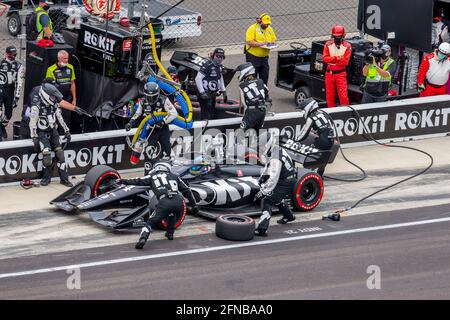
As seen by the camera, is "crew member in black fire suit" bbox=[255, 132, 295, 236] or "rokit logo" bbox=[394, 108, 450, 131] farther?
"rokit logo" bbox=[394, 108, 450, 131]

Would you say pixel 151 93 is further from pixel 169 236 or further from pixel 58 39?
pixel 58 39

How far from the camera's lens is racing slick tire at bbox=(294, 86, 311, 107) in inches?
968

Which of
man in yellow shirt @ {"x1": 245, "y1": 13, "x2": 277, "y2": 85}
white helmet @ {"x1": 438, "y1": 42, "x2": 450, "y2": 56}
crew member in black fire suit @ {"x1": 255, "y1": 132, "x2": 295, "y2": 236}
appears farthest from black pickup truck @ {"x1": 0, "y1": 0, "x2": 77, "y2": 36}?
crew member in black fire suit @ {"x1": 255, "y1": 132, "x2": 295, "y2": 236}

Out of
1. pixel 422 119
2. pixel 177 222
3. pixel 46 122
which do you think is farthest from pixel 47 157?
pixel 422 119

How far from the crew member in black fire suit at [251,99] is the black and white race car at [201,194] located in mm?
1957

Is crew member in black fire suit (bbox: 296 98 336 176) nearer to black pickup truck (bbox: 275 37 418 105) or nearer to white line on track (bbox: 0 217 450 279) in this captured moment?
white line on track (bbox: 0 217 450 279)

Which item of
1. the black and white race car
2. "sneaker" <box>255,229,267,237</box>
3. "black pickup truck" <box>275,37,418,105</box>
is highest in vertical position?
"black pickup truck" <box>275,37,418,105</box>

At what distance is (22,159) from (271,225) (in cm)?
436

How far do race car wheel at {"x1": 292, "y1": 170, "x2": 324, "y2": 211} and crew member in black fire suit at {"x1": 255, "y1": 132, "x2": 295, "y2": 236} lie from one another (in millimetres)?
563

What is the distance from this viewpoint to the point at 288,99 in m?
25.5

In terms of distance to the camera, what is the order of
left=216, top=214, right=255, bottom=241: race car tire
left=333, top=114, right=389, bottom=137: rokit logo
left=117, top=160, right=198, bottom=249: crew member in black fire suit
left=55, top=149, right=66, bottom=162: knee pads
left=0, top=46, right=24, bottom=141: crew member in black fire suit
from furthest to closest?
left=333, top=114, right=389, bottom=137: rokit logo
left=0, top=46, right=24, bottom=141: crew member in black fire suit
left=55, top=149, right=66, bottom=162: knee pads
left=216, top=214, right=255, bottom=241: race car tire
left=117, top=160, right=198, bottom=249: crew member in black fire suit

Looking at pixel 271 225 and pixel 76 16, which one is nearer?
pixel 271 225
